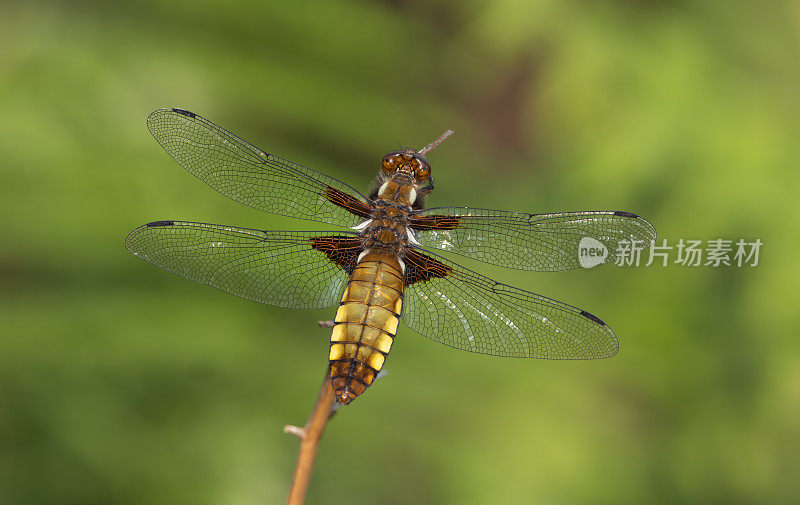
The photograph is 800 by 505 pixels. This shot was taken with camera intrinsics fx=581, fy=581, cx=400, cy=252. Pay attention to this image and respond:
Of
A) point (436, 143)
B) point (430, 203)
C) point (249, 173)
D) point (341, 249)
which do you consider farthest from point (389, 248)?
point (430, 203)

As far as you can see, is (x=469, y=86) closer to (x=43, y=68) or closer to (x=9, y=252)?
(x=43, y=68)

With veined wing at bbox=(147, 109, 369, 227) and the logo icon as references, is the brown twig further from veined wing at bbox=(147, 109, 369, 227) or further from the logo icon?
the logo icon

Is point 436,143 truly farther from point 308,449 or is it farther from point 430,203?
point 430,203

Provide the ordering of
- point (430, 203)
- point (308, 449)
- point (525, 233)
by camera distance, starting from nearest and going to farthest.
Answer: point (308, 449) < point (525, 233) < point (430, 203)

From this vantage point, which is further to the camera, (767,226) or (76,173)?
(767,226)

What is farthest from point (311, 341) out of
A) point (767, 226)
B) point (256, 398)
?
point (767, 226)

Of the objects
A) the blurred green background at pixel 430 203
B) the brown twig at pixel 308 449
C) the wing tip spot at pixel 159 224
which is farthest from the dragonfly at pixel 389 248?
the blurred green background at pixel 430 203
